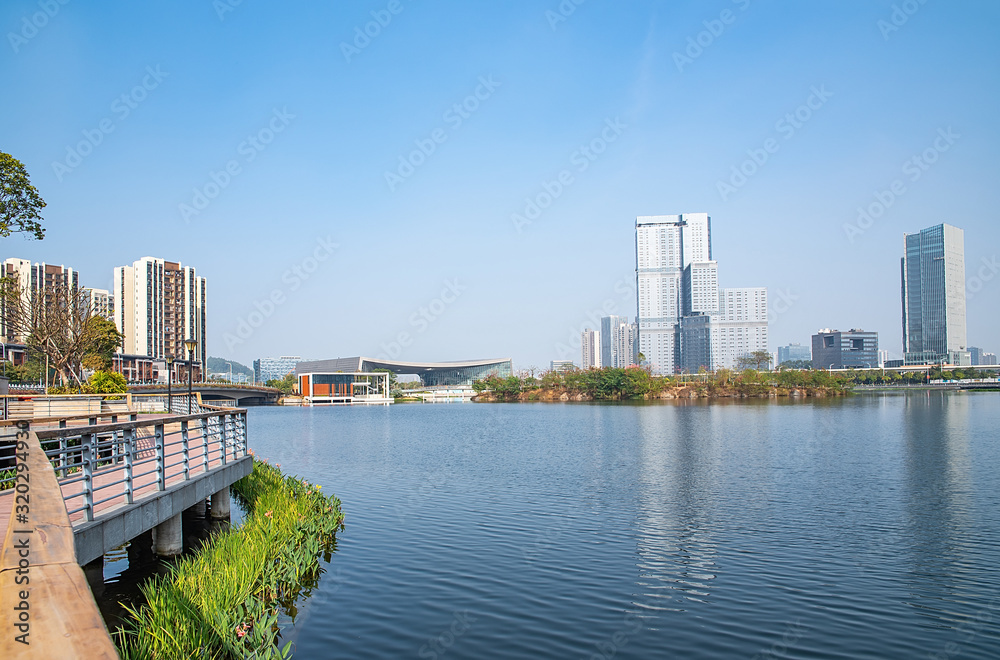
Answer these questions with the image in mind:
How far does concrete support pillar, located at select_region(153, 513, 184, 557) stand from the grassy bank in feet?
2.22

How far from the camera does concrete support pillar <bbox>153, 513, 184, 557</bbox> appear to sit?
12703 millimetres

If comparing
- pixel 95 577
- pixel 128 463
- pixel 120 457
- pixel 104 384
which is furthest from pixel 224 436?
pixel 104 384

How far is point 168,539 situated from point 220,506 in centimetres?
382

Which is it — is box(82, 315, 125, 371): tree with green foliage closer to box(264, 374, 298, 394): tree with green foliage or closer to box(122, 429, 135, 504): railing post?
box(122, 429, 135, 504): railing post

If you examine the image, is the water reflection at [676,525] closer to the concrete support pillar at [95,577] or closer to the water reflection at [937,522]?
the water reflection at [937,522]

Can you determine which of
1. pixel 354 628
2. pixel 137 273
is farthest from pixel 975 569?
pixel 137 273

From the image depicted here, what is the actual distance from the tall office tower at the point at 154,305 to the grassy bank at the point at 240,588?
140420 mm

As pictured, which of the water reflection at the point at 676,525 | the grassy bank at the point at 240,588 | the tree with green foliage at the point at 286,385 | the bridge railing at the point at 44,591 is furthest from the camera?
the tree with green foliage at the point at 286,385

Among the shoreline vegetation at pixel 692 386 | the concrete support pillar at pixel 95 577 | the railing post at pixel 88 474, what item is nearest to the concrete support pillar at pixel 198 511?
the concrete support pillar at pixel 95 577

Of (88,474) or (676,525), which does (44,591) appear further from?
(676,525)

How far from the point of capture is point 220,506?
1656 centimetres

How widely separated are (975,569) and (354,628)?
10.8 meters

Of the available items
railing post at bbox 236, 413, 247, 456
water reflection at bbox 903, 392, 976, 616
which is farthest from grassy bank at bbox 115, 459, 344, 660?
water reflection at bbox 903, 392, 976, 616

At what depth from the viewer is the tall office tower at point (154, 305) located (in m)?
145
